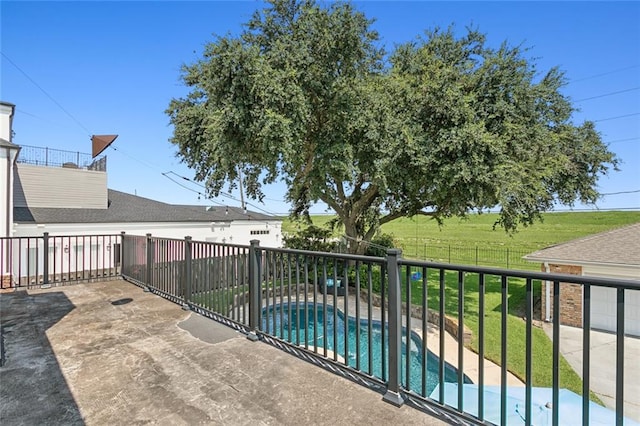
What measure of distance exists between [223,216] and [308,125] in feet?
39.2

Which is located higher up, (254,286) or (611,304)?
(254,286)

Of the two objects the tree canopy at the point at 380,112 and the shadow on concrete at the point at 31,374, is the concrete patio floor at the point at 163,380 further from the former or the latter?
the tree canopy at the point at 380,112

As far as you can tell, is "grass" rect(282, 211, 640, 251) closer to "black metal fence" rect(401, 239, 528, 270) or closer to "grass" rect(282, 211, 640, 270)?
"grass" rect(282, 211, 640, 270)

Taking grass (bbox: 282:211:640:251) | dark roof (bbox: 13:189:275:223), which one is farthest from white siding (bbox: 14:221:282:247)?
grass (bbox: 282:211:640:251)

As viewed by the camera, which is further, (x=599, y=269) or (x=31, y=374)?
(x=599, y=269)

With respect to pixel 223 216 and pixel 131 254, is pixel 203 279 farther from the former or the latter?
pixel 223 216

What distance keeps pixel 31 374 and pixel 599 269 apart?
12.5 meters

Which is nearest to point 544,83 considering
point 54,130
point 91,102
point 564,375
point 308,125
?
point 308,125

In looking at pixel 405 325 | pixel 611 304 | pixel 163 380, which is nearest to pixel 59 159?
pixel 163 380

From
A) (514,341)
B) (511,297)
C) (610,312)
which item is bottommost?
(511,297)

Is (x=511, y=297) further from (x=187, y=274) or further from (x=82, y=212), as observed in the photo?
(x=82, y=212)

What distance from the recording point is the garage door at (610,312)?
879cm

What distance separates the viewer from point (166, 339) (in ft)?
11.2

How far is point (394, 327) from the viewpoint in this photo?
2.26 meters
